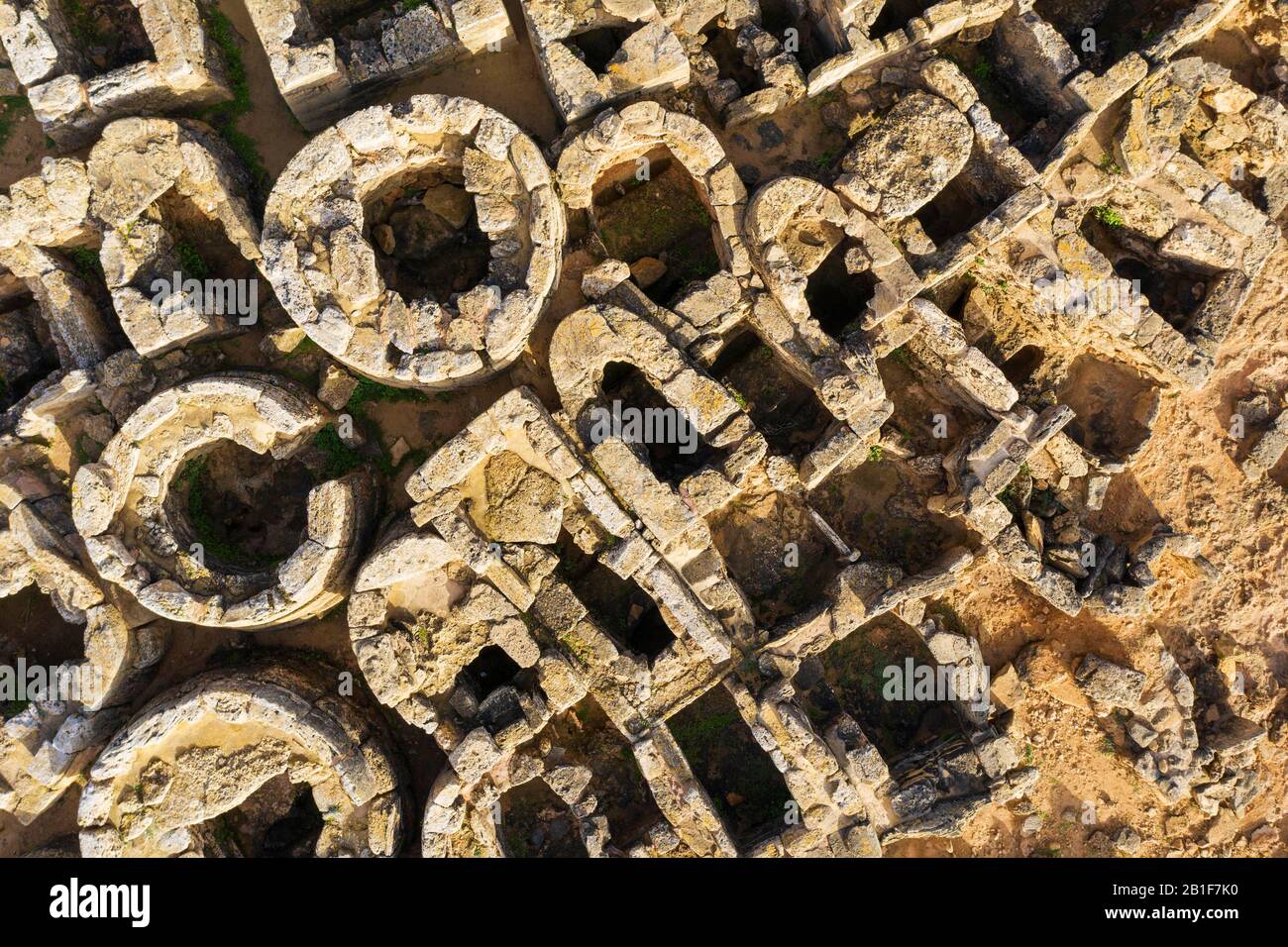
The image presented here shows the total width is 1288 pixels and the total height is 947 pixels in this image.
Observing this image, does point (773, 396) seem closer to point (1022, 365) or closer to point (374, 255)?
point (1022, 365)

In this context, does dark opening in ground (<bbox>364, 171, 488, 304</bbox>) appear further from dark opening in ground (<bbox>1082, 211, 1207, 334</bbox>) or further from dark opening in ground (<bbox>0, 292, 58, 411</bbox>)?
dark opening in ground (<bbox>1082, 211, 1207, 334</bbox>)

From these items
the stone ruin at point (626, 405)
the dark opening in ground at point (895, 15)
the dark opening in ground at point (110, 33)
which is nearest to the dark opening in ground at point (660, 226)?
the stone ruin at point (626, 405)

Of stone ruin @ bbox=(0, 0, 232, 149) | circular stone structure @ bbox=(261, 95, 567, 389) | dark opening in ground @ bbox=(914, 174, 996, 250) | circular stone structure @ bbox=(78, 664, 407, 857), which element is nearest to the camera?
circular stone structure @ bbox=(261, 95, 567, 389)

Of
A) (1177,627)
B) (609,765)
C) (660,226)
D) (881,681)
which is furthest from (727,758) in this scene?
(660,226)

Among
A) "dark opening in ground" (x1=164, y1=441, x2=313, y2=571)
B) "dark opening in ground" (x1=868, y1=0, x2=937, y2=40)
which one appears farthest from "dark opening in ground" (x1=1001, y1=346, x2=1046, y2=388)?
"dark opening in ground" (x1=164, y1=441, x2=313, y2=571)

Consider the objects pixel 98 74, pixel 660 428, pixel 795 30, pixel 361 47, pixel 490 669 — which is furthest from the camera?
pixel 490 669
